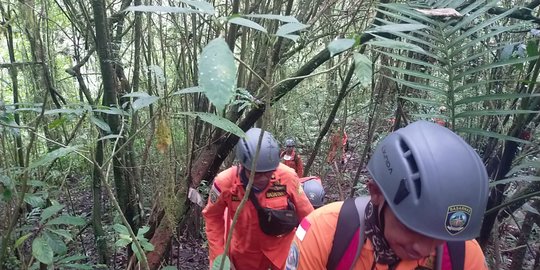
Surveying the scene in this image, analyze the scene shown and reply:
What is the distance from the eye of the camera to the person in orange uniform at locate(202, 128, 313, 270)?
10.7ft

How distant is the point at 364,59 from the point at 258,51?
338 cm

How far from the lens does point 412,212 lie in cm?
126

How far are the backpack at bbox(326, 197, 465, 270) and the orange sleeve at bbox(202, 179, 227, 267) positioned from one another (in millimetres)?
1820

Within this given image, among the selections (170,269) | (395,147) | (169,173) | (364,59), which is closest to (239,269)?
(169,173)

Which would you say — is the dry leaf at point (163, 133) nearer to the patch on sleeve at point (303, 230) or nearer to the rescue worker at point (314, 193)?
the patch on sleeve at point (303, 230)

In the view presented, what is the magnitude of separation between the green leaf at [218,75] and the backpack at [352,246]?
92cm

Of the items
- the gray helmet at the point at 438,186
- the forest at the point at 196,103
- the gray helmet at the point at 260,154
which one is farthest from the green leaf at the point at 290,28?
the gray helmet at the point at 260,154

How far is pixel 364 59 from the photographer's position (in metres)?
0.96

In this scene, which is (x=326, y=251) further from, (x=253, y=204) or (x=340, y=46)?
(x=253, y=204)

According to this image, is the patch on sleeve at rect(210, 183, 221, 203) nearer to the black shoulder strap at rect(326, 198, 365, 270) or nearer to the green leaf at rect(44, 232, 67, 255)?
the green leaf at rect(44, 232, 67, 255)

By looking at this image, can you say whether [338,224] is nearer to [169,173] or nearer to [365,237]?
[365,237]

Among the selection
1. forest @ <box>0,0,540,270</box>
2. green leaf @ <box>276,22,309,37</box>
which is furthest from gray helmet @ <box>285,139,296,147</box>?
green leaf @ <box>276,22,309,37</box>

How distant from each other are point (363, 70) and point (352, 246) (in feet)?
2.57

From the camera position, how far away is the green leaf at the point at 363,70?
3.06 feet
